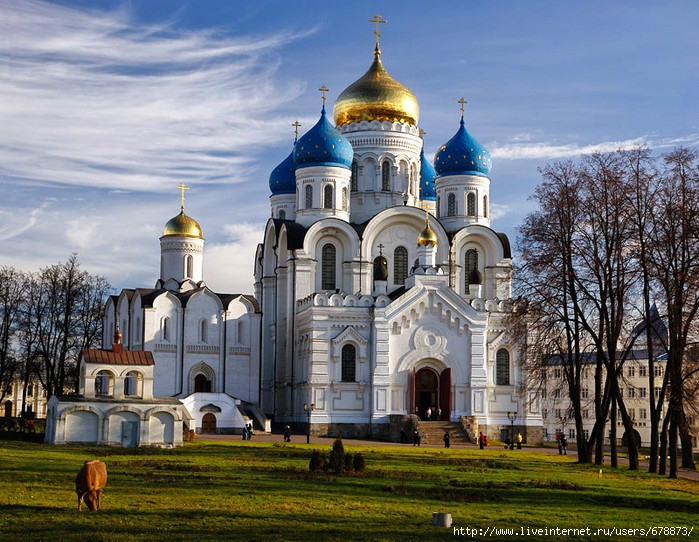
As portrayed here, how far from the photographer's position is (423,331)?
50.8 m

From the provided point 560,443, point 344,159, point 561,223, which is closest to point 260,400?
point 344,159

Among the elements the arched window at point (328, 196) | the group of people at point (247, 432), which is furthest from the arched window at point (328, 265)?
the group of people at point (247, 432)

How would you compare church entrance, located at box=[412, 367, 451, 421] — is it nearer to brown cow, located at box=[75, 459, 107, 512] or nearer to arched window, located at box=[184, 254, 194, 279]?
arched window, located at box=[184, 254, 194, 279]

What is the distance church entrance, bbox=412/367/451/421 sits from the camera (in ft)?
167

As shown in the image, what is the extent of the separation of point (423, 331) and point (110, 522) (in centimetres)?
3581

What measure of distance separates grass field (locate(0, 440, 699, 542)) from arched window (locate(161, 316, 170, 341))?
74.6 ft

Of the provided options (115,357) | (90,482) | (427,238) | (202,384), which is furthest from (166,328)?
(90,482)

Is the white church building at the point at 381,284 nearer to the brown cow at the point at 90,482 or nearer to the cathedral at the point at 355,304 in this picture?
the cathedral at the point at 355,304

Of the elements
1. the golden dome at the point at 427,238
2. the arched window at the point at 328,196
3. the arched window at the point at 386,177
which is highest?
the arched window at the point at 386,177

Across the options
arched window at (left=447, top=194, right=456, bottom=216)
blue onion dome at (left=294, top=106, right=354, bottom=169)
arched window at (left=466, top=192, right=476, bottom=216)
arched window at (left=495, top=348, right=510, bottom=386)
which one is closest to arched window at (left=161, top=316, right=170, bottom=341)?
blue onion dome at (left=294, top=106, right=354, bottom=169)

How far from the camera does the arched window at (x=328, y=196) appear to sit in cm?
5434

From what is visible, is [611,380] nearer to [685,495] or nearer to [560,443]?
[685,495]

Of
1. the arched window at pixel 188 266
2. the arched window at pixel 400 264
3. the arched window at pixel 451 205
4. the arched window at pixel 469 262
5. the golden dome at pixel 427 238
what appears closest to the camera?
the golden dome at pixel 427 238

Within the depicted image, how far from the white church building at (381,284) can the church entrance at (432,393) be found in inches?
2.4
